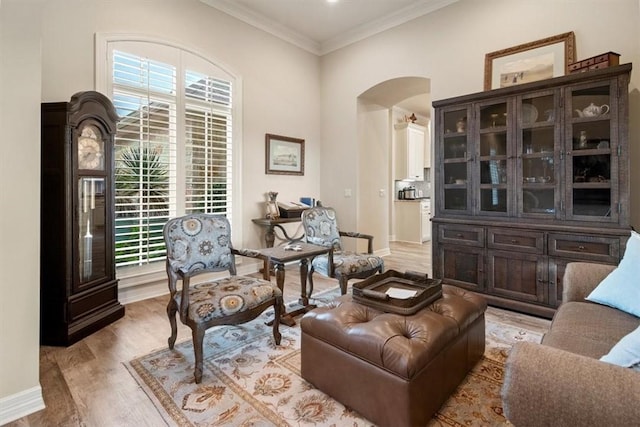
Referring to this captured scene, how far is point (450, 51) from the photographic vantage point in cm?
410

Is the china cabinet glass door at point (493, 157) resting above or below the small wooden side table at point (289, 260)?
above

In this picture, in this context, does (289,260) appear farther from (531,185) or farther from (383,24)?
(383,24)

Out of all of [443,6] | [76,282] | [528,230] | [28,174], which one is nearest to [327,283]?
[528,230]

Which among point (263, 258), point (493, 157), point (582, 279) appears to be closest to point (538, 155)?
point (493, 157)

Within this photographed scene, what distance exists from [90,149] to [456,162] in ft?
11.7

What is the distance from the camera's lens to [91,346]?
259 centimetres

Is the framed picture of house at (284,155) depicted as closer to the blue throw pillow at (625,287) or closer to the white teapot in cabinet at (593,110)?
the white teapot in cabinet at (593,110)

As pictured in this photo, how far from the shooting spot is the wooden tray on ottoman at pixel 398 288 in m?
1.96

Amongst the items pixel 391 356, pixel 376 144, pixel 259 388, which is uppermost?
pixel 376 144

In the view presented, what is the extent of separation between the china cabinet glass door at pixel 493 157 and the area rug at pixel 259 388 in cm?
127

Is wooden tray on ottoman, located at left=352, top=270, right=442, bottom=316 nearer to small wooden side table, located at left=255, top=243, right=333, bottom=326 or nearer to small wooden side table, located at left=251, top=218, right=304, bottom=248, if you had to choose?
small wooden side table, located at left=255, top=243, right=333, bottom=326

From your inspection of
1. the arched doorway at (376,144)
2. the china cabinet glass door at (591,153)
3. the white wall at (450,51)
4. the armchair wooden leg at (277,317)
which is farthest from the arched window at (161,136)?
the china cabinet glass door at (591,153)

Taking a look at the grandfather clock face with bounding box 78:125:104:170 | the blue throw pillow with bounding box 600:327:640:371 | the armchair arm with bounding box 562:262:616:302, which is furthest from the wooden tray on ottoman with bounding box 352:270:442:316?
the grandfather clock face with bounding box 78:125:104:170

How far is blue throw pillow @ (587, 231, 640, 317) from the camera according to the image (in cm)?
183
